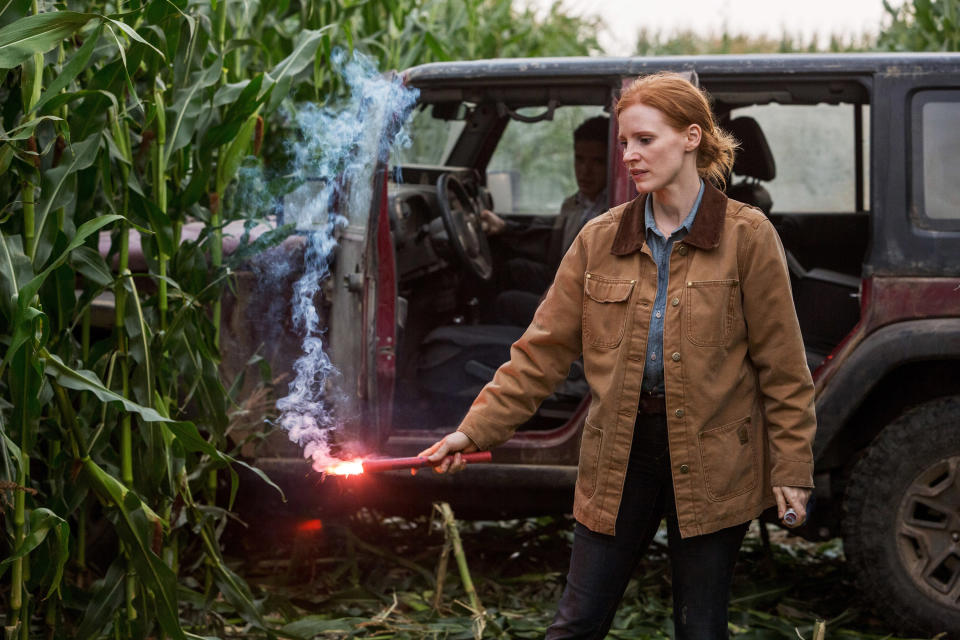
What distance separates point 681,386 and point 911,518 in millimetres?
1809

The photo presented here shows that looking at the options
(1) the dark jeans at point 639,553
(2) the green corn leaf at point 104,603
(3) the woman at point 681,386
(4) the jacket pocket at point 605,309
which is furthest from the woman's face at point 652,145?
(2) the green corn leaf at point 104,603

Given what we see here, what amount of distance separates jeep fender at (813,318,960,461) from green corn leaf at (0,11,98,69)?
261 centimetres

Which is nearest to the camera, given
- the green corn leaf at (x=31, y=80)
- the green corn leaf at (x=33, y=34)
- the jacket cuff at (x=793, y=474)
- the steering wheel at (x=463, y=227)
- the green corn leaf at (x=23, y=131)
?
the jacket cuff at (x=793, y=474)

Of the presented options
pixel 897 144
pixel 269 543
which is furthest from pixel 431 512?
pixel 897 144

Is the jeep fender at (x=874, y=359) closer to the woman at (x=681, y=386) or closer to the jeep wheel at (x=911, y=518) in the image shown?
the jeep wheel at (x=911, y=518)

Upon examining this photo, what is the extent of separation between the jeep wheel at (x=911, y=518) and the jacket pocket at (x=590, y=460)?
167 centimetres

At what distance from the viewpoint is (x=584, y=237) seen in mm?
2699

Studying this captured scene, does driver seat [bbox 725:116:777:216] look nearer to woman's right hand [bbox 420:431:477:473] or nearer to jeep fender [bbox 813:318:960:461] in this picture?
jeep fender [bbox 813:318:960:461]

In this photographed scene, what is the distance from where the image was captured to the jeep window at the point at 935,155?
3.84 metres

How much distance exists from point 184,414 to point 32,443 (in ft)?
3.21

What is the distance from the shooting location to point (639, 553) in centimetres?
263

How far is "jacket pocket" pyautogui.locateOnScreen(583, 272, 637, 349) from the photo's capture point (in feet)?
8.43

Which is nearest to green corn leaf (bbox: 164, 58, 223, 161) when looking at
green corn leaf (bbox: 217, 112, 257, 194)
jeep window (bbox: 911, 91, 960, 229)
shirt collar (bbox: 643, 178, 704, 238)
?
green corn leaf (bbox: 217, 112, 257, 194)

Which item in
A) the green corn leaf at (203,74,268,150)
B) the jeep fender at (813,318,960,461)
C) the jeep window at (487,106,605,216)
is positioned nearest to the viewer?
the green corn leaf at (203,74,268,150)
